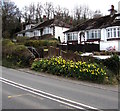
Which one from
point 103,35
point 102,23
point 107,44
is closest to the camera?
point 107,44

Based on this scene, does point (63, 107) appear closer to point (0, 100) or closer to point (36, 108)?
point (36, 108)

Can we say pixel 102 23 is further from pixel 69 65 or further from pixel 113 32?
pixel 69 65

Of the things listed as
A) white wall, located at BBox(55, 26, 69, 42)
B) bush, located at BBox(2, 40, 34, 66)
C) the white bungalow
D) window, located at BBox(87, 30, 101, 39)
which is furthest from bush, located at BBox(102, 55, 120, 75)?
white wall, located at BBox(55, 26, 69, 42)

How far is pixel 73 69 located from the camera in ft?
52.5

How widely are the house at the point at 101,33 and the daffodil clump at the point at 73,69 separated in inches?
791

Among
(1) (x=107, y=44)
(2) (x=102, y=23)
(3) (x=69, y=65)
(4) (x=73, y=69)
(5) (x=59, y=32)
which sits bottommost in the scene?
(4) (x=73, y=69)

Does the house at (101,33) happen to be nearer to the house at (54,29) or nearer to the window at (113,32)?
the window at (113,32)

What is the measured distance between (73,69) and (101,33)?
1047 inches

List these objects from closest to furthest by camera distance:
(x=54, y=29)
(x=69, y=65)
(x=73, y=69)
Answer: (x=73, y=69) → (x=69, y=65) → (x=54, y=29)

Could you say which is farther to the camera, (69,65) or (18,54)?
(18,54)

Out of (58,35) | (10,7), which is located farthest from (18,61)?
(10,7)

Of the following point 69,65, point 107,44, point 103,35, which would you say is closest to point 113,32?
point 103,35

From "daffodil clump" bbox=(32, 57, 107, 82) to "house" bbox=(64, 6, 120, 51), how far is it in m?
20.1

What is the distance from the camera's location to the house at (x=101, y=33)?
123 ft
